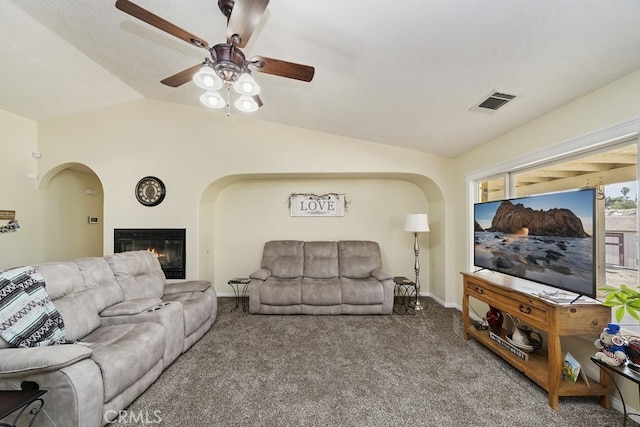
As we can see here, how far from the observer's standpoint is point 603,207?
1833 mm


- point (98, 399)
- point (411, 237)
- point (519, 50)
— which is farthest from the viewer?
point (411, 237)

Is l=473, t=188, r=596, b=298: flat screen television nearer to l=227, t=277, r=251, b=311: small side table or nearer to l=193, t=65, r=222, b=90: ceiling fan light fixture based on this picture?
l=193, t=65, r=222, b=90: ceiling fan light fixture

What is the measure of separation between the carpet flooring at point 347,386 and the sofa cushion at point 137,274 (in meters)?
0.81

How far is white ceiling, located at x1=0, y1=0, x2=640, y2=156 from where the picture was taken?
1.43 meters

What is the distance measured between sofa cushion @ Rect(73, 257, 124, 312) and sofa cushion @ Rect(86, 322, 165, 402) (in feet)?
0.83

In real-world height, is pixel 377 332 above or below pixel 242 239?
below

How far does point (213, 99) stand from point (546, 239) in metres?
2.94

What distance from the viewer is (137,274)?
270 centimetres

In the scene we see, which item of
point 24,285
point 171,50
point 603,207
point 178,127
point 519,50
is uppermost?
point 171,50

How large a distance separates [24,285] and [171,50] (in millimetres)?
2379

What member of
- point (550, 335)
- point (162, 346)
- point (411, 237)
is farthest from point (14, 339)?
point (411, 237)

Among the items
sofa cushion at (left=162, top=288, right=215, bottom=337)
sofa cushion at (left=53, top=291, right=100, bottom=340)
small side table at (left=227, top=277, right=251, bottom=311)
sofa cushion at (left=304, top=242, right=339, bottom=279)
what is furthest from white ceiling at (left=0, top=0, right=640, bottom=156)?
small side table at (left=227, top=277, right=251, bottom=311)

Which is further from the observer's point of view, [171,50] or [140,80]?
[140,80]

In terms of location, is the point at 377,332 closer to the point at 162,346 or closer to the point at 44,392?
the point at 162,346
